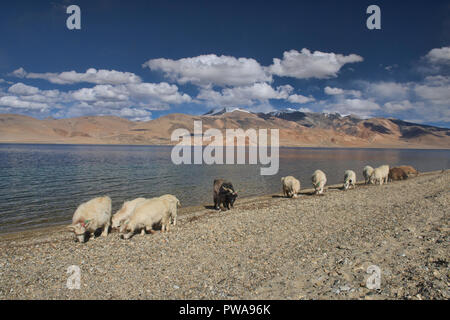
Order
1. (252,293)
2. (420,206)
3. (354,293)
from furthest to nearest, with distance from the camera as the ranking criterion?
1. (420,206)
2. (252,293)
3. (354,293)

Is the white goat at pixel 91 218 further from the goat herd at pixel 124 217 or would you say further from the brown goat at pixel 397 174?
the brown goat at pixel 397 174

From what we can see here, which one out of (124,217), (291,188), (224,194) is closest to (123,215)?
(124,217)

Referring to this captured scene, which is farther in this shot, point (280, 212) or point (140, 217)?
point (280, 212)

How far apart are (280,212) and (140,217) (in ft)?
25.4

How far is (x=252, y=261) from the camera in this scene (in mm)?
7859

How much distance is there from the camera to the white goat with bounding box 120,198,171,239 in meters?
10.5

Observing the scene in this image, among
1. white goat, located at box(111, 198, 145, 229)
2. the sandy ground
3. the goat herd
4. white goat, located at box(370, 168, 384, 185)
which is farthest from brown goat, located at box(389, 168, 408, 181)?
white goat, located at box(111, 198, 145, 229)

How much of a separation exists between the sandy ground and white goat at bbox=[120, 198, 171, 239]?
1.45 feet

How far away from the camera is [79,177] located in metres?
31.7

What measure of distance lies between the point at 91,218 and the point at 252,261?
711 cm

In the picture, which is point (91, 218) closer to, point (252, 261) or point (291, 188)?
point (252, 261)

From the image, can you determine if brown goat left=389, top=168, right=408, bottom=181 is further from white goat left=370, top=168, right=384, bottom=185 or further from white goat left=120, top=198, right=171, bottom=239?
white goat left=120, top=198, right=171, bottom=239
